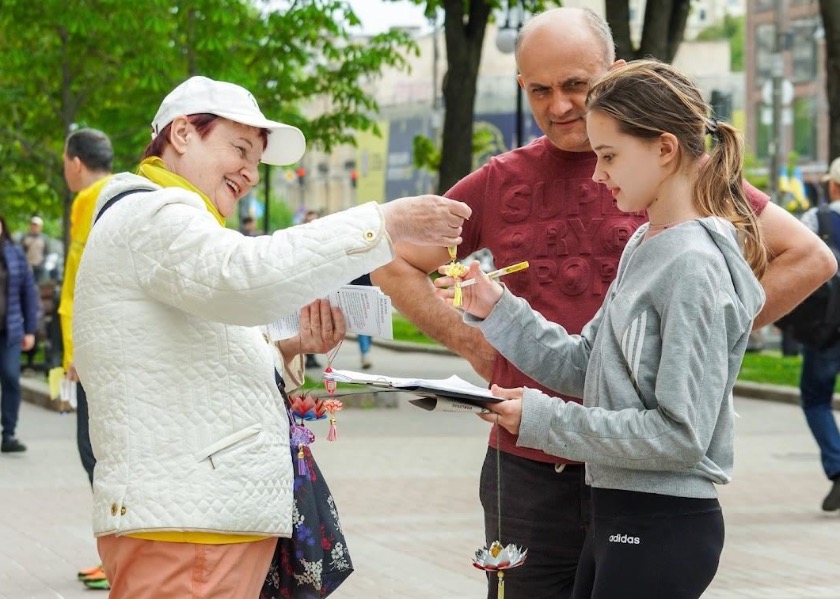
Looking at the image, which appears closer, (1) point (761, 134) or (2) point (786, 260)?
(2) point (786, 260)

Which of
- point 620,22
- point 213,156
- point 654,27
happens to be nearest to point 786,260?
point 213,156

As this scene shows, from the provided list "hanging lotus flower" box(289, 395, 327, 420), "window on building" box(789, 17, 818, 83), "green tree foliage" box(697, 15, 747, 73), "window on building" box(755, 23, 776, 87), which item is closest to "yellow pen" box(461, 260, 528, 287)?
"hanging lotus flower" box(289, 395, 327, 420)

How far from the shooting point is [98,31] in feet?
68.1

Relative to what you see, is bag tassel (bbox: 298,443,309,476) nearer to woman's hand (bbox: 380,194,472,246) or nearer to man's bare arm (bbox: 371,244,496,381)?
woman's hand (bbox: 380,194,472,246)

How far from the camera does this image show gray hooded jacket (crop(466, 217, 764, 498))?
3.17 meters

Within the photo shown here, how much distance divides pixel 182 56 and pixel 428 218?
18.2 metres

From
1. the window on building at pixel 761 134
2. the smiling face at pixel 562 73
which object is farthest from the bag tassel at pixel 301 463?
the window on building at pixel 761 134

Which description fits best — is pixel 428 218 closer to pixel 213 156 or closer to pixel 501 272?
pixel 501 272

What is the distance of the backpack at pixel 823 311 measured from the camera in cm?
994

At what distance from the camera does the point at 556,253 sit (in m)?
4.02

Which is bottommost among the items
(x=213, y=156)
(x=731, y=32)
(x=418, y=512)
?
(x=731, y=32)

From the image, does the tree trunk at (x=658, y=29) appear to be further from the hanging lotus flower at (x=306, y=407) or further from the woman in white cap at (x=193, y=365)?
the woman in white cap at (x=193, y=365)

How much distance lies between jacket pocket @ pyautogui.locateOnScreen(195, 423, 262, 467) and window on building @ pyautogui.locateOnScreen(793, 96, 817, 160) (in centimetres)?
6932

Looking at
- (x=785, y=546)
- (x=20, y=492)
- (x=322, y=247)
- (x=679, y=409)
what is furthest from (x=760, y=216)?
Answer: (x=20, y=492)
